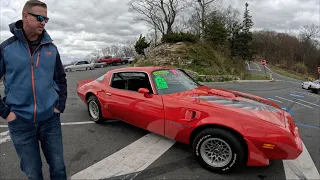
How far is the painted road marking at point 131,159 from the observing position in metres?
2.74

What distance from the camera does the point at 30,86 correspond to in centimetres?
167

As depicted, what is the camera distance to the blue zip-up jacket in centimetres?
164

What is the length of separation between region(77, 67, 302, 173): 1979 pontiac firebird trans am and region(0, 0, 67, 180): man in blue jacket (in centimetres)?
172

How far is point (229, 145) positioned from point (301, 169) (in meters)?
1.33

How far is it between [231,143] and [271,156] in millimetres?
514

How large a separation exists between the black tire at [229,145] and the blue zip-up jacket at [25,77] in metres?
1.93

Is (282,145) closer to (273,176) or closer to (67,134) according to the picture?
(273,176)

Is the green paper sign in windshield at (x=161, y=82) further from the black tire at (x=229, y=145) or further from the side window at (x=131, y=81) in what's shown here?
the black tire at (x=229, y=145)

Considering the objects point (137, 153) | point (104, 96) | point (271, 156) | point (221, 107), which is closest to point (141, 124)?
point (137, 153)

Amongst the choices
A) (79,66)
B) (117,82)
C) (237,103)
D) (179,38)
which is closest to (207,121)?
(237,103)

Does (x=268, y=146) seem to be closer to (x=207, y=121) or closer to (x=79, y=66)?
(x=207, y=121)

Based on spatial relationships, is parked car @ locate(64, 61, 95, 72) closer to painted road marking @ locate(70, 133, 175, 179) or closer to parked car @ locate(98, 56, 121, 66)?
parked car @ locate(98, 56, 121, 66)

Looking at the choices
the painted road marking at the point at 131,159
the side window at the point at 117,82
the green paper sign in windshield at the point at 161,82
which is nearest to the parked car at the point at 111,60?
the side window at the point at 117,82

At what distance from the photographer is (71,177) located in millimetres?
2635
